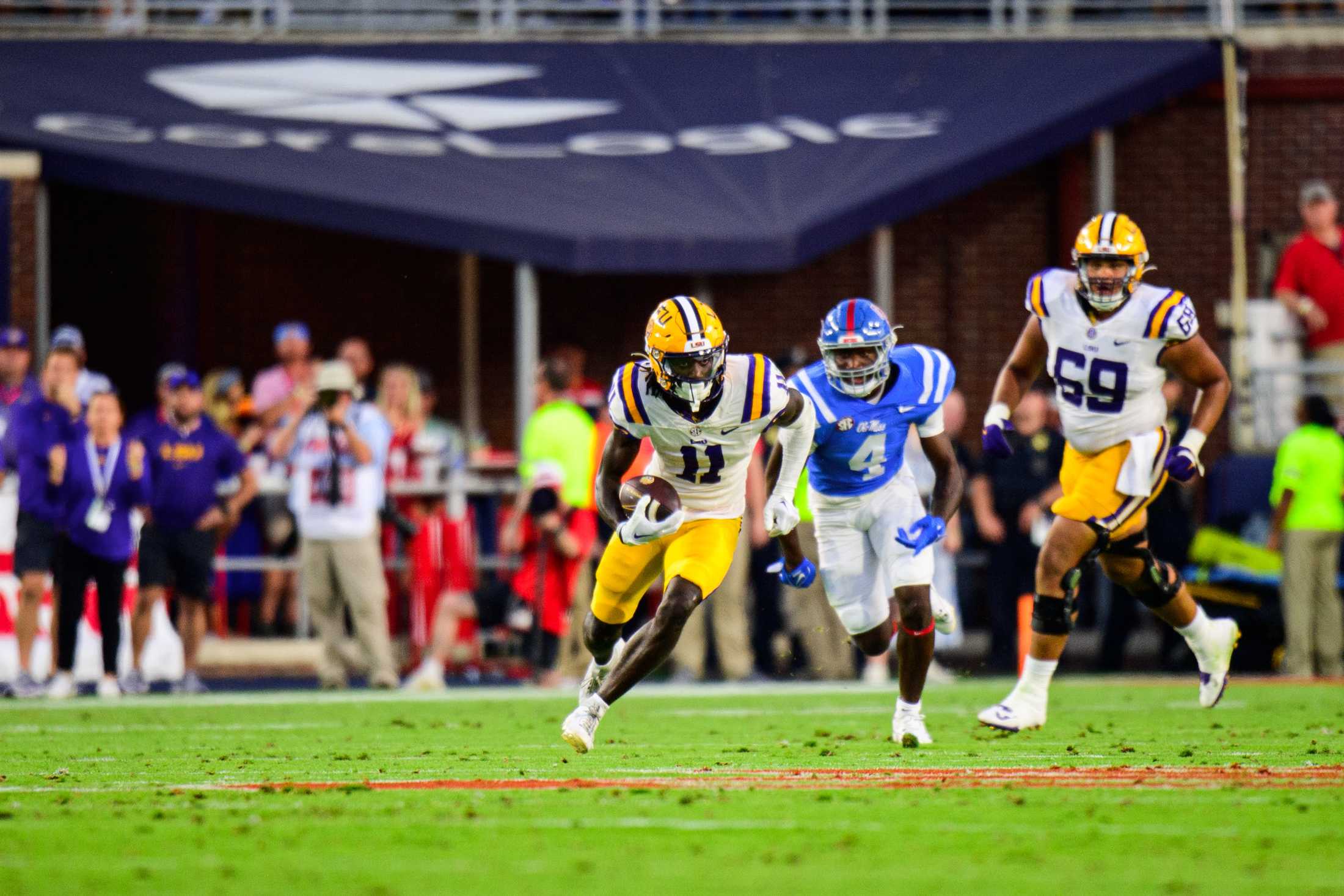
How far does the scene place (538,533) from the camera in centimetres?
1347

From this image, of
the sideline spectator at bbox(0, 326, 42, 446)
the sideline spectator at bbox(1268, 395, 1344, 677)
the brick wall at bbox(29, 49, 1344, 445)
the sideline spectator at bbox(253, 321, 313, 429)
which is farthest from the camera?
the brick wall at bbox(29, 49, 1344, 445)

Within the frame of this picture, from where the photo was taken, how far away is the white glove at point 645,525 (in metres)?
8.00

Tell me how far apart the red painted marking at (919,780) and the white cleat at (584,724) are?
64 centimetres

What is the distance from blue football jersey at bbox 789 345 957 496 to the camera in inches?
349

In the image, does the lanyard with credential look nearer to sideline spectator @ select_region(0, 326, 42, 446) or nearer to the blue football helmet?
sideline spectator @ select_region(0, 326, 42, 446)

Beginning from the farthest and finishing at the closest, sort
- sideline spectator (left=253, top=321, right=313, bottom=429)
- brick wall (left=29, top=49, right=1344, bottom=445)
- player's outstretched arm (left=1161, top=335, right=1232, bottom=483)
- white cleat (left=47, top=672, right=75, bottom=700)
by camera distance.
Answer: brick wall (left=29, top=49, right=1344, bottom=445)
sideline spectator (left=253, top=321, right=313, bottom=429)
white cleat (left=47, top=672, right=75, bottom=700)
player's outstretched arm (left=1161, top=335, right=1232, bottom=483)

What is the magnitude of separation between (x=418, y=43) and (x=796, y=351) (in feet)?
19.7

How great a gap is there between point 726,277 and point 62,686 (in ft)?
24.0

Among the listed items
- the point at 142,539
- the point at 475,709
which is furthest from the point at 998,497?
the point at 142,539

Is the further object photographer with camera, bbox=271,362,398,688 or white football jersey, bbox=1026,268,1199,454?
photographer with camera, bbox=271,362,398,688

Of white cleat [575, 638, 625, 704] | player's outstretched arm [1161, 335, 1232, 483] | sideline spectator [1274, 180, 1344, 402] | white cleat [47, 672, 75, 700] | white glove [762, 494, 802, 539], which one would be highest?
sideline spectator [1274, 180, 1344, 402]

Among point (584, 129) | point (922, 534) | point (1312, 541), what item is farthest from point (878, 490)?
point (584, 129)

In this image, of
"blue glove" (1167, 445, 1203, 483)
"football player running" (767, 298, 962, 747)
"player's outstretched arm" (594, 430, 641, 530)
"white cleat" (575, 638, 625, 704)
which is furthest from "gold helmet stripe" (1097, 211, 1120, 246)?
"white cleat" (575, 638, 625, 704)

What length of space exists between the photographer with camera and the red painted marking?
19.8 ft
